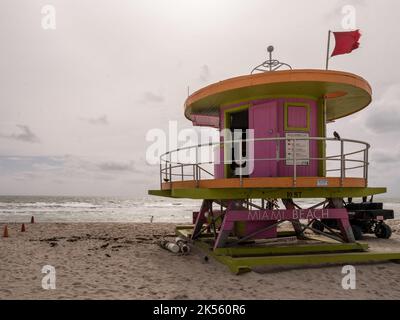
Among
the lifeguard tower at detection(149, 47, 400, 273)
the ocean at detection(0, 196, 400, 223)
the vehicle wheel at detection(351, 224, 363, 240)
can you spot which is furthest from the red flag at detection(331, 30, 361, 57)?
the ocean at detection(0, 196, 400, 223)

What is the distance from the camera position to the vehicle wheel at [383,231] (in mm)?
15961

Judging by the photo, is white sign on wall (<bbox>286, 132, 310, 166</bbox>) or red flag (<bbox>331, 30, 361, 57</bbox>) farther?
red flag (<bbox>331, 30, 361, 57</bbox>)

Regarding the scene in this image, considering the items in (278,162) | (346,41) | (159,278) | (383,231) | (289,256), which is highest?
(346,41)

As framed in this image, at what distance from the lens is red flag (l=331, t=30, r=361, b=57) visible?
37.7 ft

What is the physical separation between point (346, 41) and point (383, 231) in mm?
9143

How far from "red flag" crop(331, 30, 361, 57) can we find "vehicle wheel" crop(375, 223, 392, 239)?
8.78 metres

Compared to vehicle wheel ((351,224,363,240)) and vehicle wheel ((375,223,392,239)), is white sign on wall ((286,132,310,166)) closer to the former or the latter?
vehicle wheel ((351,224,363,240))

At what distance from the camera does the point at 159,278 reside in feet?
28.5

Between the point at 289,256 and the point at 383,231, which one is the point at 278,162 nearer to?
the point at 289,256

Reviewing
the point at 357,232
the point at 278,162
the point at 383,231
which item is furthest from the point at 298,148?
the point at 383,231

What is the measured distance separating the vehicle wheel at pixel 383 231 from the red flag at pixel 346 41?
878 centimetres

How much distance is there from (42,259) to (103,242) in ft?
12.2
